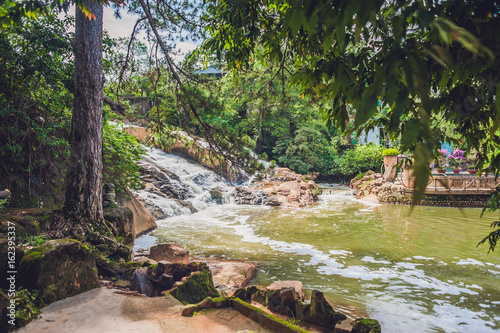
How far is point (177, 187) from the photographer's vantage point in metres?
14.1

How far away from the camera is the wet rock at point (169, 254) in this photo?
5.90 m

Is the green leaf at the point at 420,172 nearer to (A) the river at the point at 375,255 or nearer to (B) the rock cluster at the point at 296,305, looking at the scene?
(B) the rock cluster at the point at 296,305

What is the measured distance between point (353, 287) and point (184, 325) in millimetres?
3561

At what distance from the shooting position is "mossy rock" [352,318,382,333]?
10.2ft

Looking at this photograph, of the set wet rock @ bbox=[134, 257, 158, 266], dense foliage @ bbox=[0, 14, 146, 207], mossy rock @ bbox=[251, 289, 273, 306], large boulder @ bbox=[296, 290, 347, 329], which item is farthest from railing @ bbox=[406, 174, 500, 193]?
dense foliage @ bbox=[0, 14, 146, 207]

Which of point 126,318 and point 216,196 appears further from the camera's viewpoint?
point 216,196

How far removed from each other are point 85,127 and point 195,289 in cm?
339

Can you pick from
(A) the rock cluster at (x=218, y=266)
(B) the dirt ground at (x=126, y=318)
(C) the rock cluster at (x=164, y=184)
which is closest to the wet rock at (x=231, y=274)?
(A) the rock cluster at (x=218, y=266)

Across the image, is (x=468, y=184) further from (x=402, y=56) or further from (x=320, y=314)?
(x=402, y=56)

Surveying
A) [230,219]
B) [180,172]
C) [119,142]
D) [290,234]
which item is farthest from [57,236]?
[180,172]

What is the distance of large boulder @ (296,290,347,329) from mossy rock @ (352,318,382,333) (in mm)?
284

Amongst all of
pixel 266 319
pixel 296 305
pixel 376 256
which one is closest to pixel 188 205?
pixel 376 256

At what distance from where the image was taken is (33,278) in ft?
10.5

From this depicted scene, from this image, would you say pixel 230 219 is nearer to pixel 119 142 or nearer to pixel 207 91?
pixel 119 142
